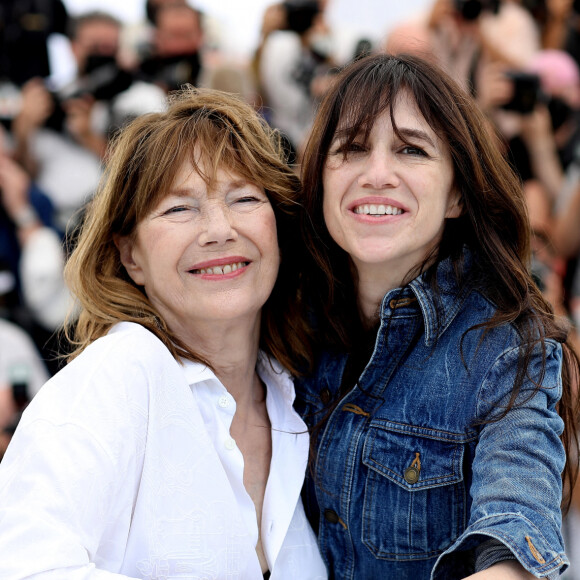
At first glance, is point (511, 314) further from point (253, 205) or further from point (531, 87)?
point (531, 87)

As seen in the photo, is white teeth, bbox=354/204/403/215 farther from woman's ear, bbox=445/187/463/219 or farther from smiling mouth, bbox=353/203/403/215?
woman's ear, bbox=445/187/463/219

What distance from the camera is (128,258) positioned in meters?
2.12

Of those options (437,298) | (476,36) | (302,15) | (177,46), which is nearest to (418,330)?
(437,298)

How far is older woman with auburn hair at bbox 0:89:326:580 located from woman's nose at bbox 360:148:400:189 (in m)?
0.27

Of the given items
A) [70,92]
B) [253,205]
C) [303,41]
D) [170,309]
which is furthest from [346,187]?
[70,92]

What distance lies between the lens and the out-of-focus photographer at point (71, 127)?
455 cm

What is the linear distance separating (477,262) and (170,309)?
77 centimetres

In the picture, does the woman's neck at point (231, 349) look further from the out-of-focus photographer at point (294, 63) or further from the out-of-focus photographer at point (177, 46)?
the out-of-focus photographer at point (177, 46)

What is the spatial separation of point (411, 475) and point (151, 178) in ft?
3.01

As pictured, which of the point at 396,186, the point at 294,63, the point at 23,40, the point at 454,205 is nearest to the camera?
the point at 396,186

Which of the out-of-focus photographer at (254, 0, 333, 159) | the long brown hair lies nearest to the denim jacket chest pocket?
the long brown hair

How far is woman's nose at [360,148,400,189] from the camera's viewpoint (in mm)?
1958

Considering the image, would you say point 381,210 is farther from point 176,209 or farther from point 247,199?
point 176,209

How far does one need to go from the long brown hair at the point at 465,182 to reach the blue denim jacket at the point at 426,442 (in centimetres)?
5
